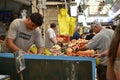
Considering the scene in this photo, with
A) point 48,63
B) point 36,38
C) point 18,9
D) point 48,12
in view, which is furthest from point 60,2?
point 48,63

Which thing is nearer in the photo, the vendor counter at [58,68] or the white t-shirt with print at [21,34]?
the vendor counter at [58,68]

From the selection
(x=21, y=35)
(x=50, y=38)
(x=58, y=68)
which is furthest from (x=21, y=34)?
(x=50, y=38)

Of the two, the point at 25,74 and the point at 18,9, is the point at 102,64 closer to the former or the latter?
the point at 18,9

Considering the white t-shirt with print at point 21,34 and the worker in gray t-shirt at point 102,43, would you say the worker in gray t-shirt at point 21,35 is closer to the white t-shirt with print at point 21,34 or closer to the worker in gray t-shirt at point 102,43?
the white t-shirt with print at point 21,34

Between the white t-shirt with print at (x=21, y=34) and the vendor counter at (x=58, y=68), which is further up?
the white t-shirt with print at (x=21, y=34)

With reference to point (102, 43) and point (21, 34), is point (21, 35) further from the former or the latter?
point (102, 43)

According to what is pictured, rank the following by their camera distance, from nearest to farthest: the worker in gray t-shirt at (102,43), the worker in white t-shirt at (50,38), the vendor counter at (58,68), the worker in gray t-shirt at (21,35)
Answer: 1. the vendor counter at (58,68)
2. the worker in gray t-shirt at (21,35)
3. the worker in gray t-shirt at (102,43)
4. the worker in white t-shirt at (50,38)

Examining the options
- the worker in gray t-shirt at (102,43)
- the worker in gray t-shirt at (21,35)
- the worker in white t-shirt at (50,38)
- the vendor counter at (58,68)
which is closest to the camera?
the vendor counter at (58,68)

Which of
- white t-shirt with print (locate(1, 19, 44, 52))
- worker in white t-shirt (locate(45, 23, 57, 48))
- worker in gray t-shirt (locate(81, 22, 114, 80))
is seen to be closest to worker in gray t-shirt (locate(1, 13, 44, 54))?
white t-shirt with print (locate(1, 19, 44, 52))

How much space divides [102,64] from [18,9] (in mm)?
2664

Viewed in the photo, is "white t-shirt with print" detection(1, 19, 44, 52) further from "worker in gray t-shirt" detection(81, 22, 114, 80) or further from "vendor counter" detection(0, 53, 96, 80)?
"worker in gray t-shirt" detection(81, 22, 114, 80)

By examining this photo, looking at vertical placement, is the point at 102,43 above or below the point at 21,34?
below

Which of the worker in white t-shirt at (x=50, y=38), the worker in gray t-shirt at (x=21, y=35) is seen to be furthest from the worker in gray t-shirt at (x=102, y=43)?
the worker in white t-shirt at (x=50, y=38)

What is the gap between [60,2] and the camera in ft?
49.3
